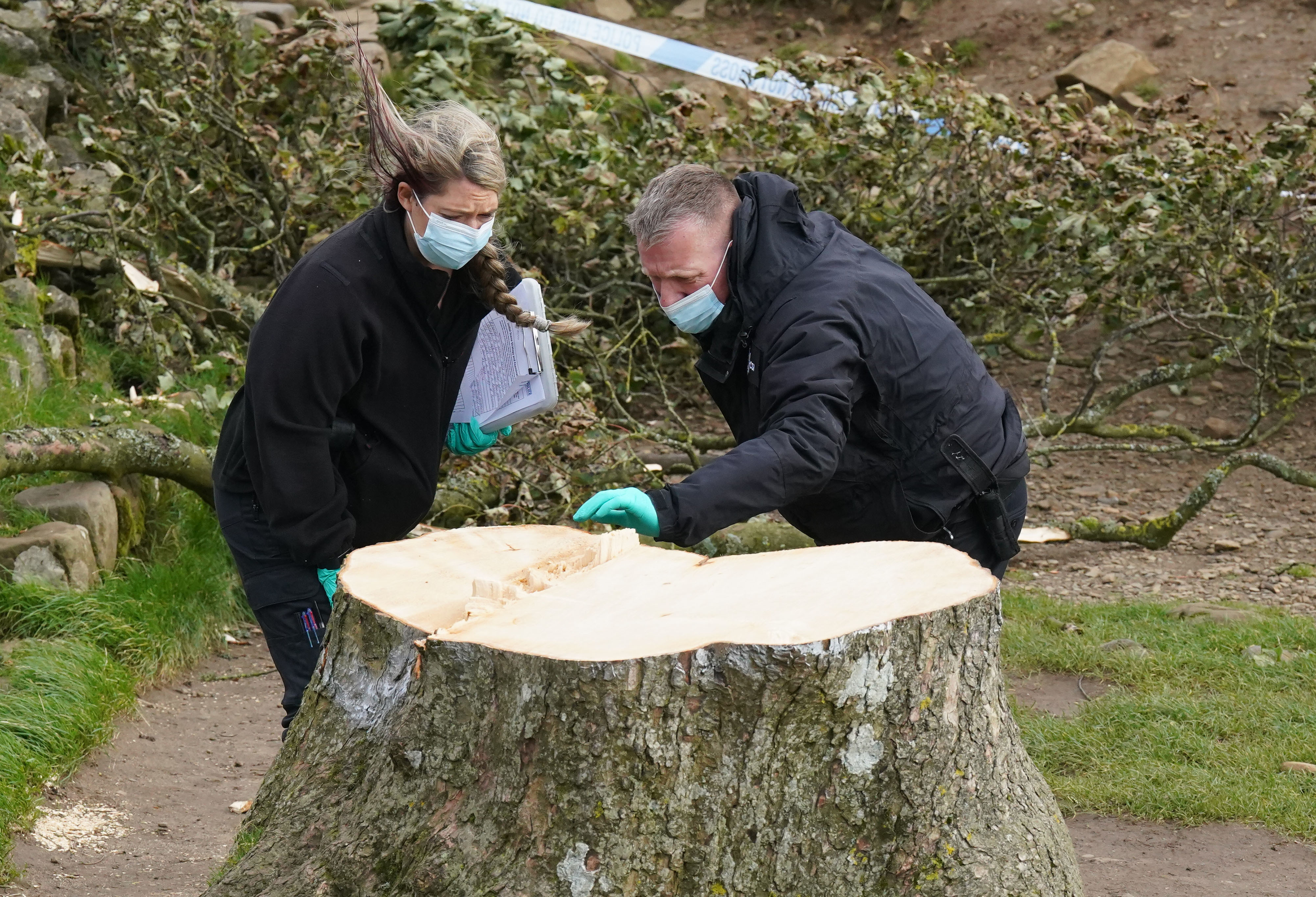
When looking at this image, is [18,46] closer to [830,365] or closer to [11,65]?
[11,65]

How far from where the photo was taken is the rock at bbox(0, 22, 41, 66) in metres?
6.57

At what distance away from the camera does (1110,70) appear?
9328 millimetres

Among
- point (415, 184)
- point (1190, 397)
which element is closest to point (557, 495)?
point (415, 184)

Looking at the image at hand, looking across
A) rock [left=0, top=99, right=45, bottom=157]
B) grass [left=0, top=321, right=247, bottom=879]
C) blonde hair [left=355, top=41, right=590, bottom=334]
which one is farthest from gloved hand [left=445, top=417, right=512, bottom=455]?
rock [left=0, top=99, right=45, bottom=157]

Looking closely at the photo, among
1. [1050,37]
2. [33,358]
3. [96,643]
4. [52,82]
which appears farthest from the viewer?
[1050,37]

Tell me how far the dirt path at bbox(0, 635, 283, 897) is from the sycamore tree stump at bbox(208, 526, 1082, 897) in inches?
34.4

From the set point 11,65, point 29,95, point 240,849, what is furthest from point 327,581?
point 11,65

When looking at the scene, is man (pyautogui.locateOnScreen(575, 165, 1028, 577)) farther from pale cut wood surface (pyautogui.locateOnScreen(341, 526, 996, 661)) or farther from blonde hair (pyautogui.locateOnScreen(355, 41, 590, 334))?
blonde hair (pyautogui.locateOnScreen(355, 41, 590, 334))

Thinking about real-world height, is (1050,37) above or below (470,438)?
below

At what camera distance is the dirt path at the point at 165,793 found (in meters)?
2.81

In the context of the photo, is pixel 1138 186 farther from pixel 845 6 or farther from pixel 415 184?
pixel 845 6

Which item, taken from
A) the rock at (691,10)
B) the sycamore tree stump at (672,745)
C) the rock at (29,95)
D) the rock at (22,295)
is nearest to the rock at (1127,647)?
the sycamore tree stump at (672,745)

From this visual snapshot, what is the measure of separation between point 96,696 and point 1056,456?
4575 mm

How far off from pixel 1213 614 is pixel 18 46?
20.9 ft
